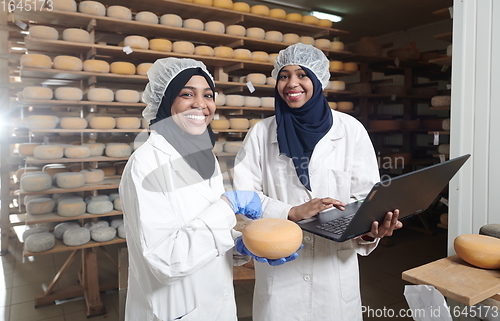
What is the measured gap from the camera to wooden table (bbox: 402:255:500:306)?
3.10ft

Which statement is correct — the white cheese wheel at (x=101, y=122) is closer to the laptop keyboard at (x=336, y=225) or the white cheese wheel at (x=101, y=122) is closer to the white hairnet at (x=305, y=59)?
the white hairnet at (x=305, y=59)

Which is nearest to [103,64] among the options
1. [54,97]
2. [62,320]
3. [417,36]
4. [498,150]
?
[54,97]

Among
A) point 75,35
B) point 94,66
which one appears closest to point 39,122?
point 94,66

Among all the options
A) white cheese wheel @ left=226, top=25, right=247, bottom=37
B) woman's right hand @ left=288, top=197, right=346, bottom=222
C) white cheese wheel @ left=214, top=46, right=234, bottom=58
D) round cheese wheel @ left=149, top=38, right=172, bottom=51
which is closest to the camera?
woman's right hand @ left=288, top=197, right=346, bottom=222

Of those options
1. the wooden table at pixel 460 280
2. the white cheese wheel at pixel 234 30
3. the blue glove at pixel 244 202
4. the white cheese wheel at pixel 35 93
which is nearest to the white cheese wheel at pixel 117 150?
the white cheese wheel at pixel 35 93

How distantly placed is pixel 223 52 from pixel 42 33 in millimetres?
1414

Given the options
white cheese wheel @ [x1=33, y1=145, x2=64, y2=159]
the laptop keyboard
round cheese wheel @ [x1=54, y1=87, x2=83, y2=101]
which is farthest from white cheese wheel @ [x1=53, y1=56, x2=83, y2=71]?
the laptop keyboard

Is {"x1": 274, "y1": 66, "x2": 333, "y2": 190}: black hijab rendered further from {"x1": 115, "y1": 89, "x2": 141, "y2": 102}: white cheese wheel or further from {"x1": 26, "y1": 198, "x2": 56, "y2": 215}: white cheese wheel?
{"x1": 26, "y1": 198, "x2": 56, "y2": 215}: white cheese wheel

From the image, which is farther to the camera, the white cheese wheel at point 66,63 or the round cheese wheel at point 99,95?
the round cheese wheel at point 99,95

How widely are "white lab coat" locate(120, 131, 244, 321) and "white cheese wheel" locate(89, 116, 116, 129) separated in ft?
6.58

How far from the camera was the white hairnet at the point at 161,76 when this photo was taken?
43.7 inches

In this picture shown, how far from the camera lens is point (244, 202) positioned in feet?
3.39

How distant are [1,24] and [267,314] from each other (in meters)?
3.39

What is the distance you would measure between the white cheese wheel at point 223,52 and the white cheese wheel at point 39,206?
1823 mm
